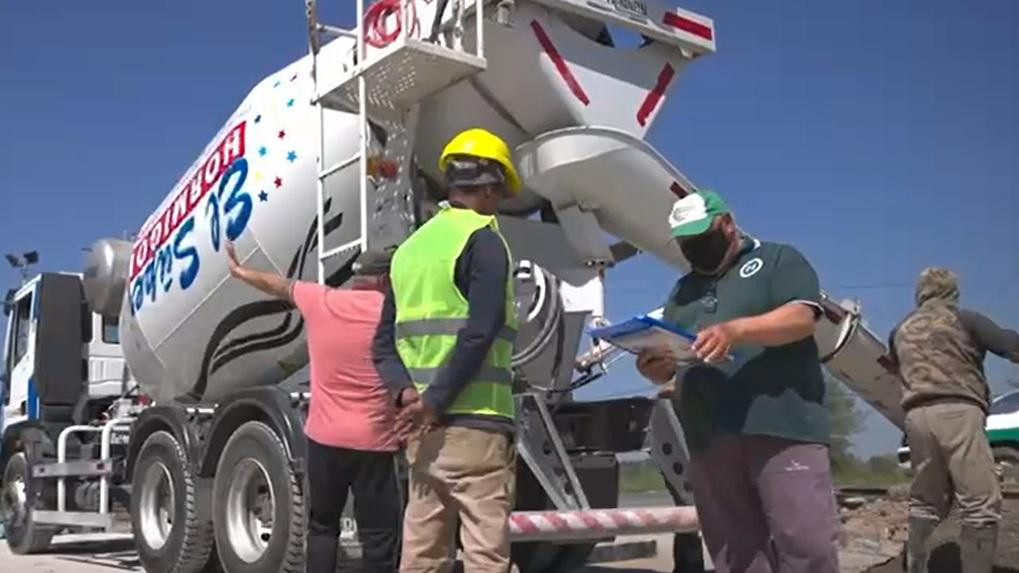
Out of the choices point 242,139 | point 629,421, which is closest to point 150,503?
point 242,139

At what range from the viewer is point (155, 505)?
332 inches

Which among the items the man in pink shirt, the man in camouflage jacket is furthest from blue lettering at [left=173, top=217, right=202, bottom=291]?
the man in camouflage jacket

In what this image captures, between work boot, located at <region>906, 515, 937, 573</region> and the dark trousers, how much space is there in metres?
2.49

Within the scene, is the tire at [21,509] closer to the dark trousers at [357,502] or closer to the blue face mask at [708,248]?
the dark trousers at [357,502]

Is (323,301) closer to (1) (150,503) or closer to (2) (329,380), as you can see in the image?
(2) (329,380)

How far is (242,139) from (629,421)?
2.95m

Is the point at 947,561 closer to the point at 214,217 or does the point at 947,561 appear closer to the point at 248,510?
the point at 248,510

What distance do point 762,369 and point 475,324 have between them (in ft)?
2.92

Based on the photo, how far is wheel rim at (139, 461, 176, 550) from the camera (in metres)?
8.23

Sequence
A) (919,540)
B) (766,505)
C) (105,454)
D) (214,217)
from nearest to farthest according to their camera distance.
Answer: (766,505), (919,540), (214,217), (105,454)

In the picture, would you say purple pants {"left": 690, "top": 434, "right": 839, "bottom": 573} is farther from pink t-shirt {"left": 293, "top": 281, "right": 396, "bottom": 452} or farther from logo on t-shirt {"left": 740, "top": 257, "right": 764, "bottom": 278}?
pink t-shirt {"left": 293, "top": 281, "right": 396, "bottom": 452}

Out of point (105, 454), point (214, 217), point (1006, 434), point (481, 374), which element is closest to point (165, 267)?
point (214, 217)

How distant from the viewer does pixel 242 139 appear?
763 cm

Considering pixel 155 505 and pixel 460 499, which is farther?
pixel 155 505
